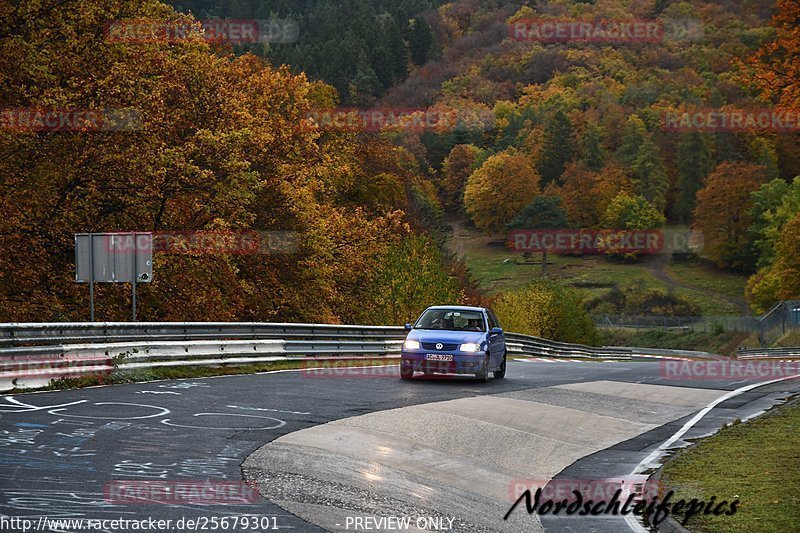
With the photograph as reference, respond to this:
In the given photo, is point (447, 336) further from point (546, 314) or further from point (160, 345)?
point (546, 314)

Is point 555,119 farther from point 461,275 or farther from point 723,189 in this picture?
point 461,275

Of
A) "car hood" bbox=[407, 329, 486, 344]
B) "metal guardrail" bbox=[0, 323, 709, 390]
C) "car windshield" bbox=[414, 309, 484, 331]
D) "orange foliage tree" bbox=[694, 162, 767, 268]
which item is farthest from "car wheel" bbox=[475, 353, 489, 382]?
"orange foliage tree" bbox=[694, 162, 767, 268]

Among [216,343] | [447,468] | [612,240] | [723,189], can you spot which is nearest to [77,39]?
[216,343]

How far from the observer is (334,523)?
7883mm

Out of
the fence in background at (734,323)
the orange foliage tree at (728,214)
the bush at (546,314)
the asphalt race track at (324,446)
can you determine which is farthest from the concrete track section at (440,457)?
the orange foliage tree at (728,214)

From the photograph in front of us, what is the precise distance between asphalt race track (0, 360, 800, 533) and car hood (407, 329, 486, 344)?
2.99 feet

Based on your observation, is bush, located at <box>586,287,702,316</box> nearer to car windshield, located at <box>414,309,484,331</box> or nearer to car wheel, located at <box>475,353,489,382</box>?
car windshield, located at <box>414,309,484,331</box>

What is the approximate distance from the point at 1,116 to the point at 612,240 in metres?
142

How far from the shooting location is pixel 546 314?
9900 cm

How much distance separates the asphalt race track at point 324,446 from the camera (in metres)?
8.25

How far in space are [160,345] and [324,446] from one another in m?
9.80

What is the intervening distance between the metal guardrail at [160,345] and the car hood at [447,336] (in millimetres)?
4463

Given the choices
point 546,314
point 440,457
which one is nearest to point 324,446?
point 440,457

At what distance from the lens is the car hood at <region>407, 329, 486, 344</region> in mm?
20672
